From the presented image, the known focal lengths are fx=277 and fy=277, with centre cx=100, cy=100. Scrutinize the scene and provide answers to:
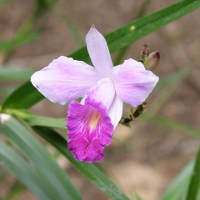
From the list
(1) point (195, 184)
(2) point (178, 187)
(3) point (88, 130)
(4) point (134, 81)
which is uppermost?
(4) point (134, 81)

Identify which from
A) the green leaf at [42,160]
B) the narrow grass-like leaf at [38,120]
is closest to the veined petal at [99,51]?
the narrow grass-like leaf at [38,120]

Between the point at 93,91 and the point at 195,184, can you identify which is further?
the point at 195,184

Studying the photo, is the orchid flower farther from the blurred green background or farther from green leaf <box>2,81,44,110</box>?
the blurred green background

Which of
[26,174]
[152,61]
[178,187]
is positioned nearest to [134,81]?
[152,61]

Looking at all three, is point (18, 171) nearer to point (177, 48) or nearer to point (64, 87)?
point (64, 87)

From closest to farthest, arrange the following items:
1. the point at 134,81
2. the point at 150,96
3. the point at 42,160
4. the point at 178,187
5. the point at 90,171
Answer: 1. the point at 134,81
2. the point at 90,171
3. the point at 42,160
4. the point at 178,187
5. the point at 150,96

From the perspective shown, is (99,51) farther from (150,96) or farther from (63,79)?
(150,96)

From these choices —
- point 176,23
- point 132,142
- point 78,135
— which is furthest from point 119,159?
point 78,135
